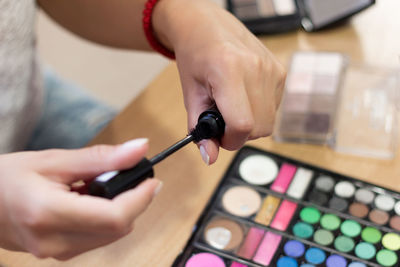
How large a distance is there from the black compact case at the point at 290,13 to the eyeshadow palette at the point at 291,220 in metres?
0.25

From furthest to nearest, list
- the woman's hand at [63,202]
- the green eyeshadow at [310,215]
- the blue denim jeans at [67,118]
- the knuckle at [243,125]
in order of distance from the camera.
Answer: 1. the blue denim jeans at [67,118]
2. the green eyeshadow at [310,215]
3. the knuckle at [243,125]
4. the woman's hand at [63,202]

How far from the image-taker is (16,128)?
639 millimetres

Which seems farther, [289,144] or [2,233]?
[289,144]

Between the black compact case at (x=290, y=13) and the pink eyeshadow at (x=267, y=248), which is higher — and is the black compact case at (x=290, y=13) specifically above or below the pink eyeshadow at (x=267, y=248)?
above

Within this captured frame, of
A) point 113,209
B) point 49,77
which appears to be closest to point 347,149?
point 113,209

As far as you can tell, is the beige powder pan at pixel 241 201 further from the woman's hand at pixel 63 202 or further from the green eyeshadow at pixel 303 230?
the woman's hand at pixel 63 202

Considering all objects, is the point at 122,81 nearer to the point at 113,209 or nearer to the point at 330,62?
the point at 330,62

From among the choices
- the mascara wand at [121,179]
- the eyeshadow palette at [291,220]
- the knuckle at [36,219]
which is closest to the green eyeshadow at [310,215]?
the eyeshadow palette at [291,220]

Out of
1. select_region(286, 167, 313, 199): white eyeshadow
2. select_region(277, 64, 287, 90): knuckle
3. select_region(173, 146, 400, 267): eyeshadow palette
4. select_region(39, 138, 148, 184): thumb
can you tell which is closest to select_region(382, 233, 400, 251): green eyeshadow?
select_region(173, 146, 400, 267): eyeshadow palette

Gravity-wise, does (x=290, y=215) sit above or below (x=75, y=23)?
below

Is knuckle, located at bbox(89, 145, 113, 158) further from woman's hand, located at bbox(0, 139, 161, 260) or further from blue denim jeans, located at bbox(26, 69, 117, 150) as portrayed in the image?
blue denim jeans, located at bbox(26, 69, 117, 150)

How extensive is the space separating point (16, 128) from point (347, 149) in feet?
1.44

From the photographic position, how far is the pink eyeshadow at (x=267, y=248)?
51 cm

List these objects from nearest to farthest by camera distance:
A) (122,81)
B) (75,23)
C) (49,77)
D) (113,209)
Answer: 1. (113,209)
2. (75,23)
3. (49,77)
4. (122,81)
